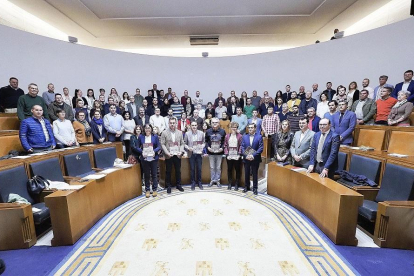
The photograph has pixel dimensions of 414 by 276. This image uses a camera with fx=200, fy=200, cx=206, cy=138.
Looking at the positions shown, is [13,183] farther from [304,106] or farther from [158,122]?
[304,106]

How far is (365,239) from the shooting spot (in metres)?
2.46

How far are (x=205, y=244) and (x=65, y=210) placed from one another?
67.5 inches

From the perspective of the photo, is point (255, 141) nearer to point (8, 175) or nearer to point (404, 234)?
point (404, 234)

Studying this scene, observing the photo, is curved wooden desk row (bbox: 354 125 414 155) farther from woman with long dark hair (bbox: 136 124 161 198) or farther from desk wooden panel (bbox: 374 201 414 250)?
woman with long dark hair (bbox: 136 124 161 198)

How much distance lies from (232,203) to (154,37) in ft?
24.4

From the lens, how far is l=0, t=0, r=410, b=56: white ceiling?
5859 mm

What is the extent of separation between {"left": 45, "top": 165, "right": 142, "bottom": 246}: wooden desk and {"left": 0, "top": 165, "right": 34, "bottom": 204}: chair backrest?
1.86ft

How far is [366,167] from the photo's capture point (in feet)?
10.3

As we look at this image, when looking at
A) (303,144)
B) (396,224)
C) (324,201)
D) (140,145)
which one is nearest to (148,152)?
(140,145)

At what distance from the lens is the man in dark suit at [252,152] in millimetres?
4020

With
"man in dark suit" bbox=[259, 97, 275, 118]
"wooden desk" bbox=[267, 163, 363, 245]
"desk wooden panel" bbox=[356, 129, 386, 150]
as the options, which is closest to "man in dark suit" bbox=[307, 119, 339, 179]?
"wooden desk" bbox=[267, 163, 363, 245]

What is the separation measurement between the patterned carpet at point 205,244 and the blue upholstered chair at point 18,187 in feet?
2.00

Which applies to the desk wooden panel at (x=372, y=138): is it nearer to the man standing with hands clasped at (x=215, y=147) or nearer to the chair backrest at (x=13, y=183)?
the man standing with hands clasped at (x=215, y=147)

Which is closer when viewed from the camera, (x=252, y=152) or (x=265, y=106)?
(x=252, y=152)
